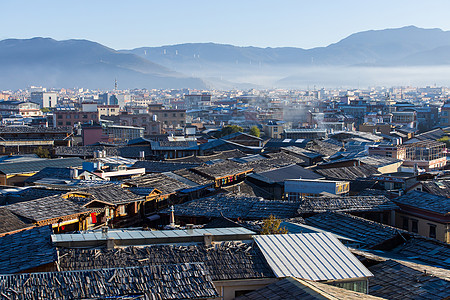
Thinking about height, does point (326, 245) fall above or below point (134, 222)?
above

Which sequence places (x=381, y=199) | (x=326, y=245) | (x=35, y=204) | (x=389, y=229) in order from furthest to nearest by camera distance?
(x=381, y=199) < (x=35, y=204) < (x=389, y=229) < (x=326, y=245)

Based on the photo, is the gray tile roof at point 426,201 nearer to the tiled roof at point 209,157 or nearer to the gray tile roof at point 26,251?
the gray tile roof at point 26,251

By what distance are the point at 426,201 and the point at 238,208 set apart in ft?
15.6

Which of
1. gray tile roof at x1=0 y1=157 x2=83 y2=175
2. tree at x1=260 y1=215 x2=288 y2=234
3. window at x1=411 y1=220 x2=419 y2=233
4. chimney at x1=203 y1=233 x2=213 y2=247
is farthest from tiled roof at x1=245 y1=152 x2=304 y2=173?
chimney at x1=203 y1=233 x2=213 y2=247

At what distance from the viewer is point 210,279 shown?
8.09 metres

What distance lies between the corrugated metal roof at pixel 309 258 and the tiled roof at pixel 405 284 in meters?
0.73

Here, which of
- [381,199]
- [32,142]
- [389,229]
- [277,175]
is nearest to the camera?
[389,229]

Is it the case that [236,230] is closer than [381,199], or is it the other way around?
[236,230]

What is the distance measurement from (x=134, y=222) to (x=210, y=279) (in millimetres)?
10725

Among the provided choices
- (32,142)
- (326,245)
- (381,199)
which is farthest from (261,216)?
(32,142)

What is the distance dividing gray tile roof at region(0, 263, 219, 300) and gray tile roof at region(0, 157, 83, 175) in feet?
62.6

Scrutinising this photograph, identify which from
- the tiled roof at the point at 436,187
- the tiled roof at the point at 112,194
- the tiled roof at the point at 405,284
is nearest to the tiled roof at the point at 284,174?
the tiled roof at the point at 436,187

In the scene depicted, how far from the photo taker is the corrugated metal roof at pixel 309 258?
902 centimetres

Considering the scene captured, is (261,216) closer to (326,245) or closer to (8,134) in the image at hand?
(326,245)
